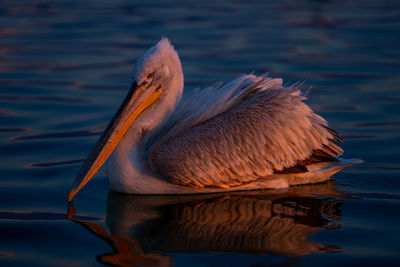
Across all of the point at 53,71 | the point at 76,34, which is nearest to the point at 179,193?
the point at 53,71

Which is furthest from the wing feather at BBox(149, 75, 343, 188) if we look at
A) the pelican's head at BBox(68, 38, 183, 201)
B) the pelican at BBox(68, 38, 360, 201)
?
the pelican's head at BBox(68, 38, 183, 201)

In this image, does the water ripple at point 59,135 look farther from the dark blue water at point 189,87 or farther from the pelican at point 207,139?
the pelican at point 207,139

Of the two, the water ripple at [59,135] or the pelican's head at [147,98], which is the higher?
the pelican's head at [147,98]

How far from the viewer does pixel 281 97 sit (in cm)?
523

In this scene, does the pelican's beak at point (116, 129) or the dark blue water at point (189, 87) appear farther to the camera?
the pelican's beak at point (116, 129)

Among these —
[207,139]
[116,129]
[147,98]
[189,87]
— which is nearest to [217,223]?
[207,139]

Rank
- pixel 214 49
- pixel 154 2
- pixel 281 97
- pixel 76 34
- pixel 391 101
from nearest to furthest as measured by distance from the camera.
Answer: pixel 281 97 < pixel 391 101 < pixel 214 49 < pixel 76 34 < pixel 154 2

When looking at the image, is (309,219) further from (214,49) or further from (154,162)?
(214,49)

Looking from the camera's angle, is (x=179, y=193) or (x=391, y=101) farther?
(x=391, y=101)

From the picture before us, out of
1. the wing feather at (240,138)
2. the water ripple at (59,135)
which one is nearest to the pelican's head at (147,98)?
the wing feather at (240,138)

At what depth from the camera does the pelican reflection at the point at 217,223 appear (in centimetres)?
400

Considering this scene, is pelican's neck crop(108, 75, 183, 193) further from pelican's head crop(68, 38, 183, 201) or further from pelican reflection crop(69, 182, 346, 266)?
pelican reflection crop(69, 182, 346, 266)

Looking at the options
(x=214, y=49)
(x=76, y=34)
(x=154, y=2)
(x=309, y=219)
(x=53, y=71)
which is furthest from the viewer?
(x=154, y=2)

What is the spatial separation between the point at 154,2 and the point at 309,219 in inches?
439
